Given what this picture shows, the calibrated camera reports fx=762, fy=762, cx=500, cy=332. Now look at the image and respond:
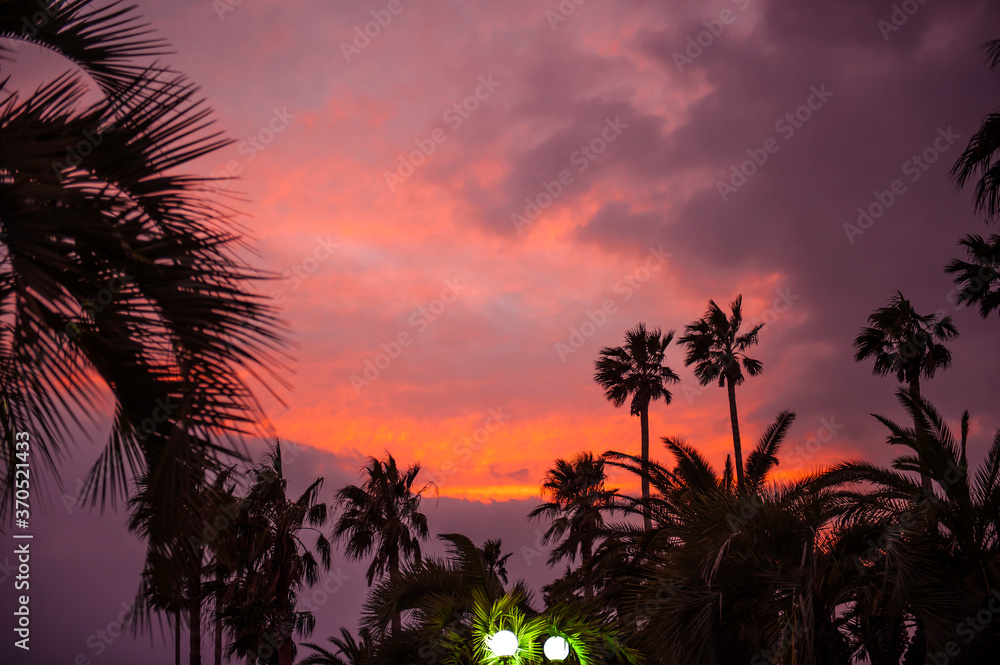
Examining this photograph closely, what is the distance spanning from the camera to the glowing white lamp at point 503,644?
10617mm

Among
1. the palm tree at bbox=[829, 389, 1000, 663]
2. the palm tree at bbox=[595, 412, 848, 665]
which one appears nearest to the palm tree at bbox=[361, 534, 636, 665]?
the palm tree at bbox=[595, 412, 848, 665]

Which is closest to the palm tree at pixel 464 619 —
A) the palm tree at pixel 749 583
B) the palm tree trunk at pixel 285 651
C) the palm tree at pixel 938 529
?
the palm tree at pixel 749 583

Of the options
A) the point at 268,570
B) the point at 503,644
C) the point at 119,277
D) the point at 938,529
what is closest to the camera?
the point at 119,277

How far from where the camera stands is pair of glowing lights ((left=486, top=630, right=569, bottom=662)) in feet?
34.9

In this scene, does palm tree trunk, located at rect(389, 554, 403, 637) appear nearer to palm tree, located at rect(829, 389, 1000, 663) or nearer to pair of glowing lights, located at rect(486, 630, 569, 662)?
pair of glowing lights, located at rect(486, 630, 569, 662)

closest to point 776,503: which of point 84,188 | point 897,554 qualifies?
point 897,554

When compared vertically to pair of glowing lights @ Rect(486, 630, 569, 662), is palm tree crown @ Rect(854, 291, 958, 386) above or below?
above

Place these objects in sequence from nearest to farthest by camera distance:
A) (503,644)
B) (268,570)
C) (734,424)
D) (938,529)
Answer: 1. (503,644)
2. (938,529)
3. (268,570)
4. (734,424)

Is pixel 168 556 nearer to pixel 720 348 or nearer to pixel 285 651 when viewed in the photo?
pixel 285 651

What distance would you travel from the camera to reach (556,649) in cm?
1070

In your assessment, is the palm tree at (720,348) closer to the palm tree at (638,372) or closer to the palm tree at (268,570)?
the palm tree at (638,372)

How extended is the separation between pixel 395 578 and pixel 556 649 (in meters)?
5.74

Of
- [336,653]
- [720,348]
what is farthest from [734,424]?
[336,653]

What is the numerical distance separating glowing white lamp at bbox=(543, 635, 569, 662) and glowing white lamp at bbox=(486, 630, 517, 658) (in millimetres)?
465
